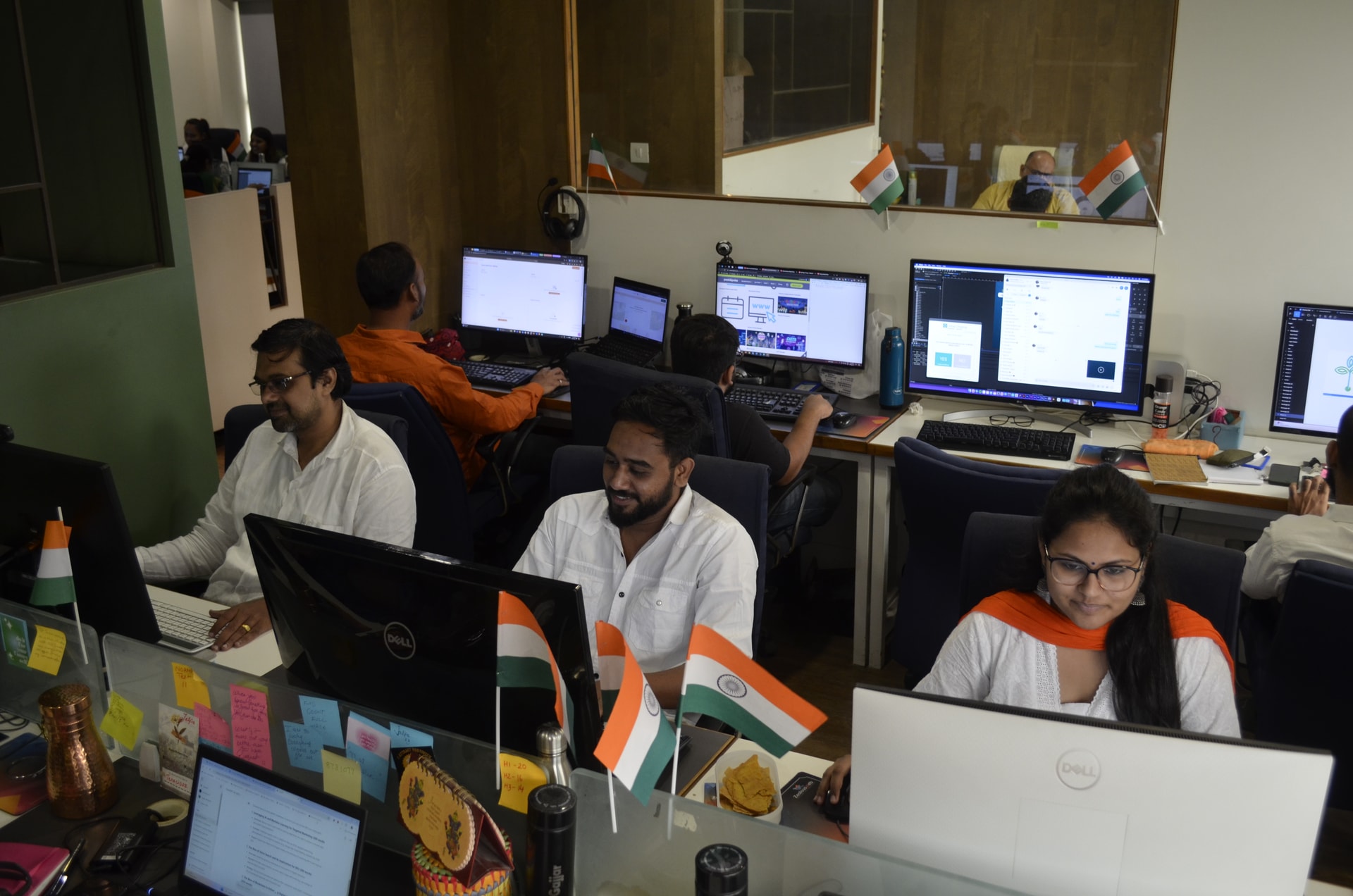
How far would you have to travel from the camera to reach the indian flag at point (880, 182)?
3.78 meters

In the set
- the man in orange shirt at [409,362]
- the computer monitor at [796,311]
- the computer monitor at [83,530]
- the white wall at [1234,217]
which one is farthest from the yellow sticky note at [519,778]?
the white wall at [1234,217]

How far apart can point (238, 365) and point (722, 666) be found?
4.95m

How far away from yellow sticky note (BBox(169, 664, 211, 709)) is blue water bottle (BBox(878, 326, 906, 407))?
255cm

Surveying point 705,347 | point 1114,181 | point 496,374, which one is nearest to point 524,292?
point 496,374

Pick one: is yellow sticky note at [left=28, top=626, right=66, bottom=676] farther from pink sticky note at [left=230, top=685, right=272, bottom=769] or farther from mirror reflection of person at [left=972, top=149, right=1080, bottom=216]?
mirror reflection of person at [left=972, top=149, right=1080, bottom=216]

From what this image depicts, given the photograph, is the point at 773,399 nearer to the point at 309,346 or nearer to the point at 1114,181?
the point at 1114,181

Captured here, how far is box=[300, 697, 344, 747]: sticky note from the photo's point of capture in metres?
1.64

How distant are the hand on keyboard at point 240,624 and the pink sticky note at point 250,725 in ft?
1.68

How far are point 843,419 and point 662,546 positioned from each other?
5.11ft

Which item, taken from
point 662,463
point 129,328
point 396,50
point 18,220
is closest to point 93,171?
point 18,220

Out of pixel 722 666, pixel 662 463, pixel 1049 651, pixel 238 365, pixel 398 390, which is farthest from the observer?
pixel 238 365

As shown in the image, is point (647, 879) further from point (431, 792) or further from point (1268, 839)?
point (1268, 839)

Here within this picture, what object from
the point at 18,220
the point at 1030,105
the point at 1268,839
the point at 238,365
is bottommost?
the point at 238,365

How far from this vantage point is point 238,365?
577 cm
